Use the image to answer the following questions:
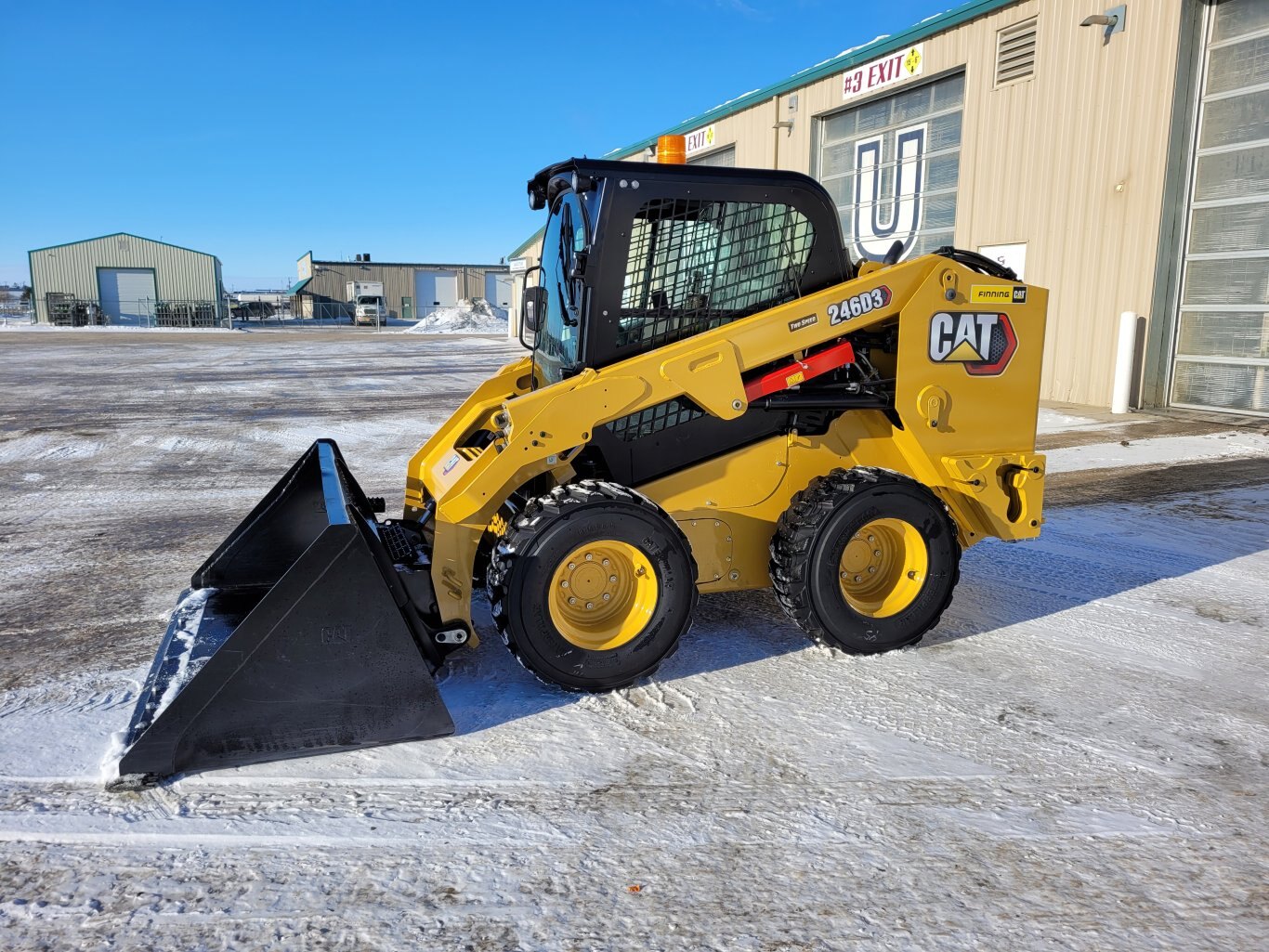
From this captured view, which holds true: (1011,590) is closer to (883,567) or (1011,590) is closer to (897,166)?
(883,567)

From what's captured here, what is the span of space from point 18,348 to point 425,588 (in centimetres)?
3149

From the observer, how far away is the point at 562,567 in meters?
3.67

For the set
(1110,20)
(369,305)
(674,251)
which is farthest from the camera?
(369,305)

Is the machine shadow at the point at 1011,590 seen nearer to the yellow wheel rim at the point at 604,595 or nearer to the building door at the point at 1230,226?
the yellow wheel rim at the point at 604,595

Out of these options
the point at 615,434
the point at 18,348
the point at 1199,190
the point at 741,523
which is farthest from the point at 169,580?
the point at 18,348

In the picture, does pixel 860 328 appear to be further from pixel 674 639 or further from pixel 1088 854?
pixel 1088 854

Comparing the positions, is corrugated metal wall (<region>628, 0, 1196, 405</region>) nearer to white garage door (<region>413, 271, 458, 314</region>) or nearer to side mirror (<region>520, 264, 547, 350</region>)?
side mirror (<region>520, 264, 547, 350</region>)

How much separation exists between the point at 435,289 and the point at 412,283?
1784mm

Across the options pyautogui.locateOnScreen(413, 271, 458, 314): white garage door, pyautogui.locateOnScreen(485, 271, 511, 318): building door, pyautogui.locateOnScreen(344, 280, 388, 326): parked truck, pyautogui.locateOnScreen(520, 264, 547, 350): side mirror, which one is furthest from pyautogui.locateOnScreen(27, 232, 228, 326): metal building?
pyautogui.locateOnScreen(520, 264, 547, 350): side mirror

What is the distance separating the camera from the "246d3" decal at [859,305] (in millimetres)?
4090

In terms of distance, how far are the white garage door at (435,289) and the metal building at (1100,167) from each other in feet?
196

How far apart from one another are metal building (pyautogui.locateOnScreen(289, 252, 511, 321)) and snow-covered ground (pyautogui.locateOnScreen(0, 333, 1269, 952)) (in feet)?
224

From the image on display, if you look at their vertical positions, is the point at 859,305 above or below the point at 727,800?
above

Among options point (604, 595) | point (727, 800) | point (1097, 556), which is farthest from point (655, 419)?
point (1097, 556)
